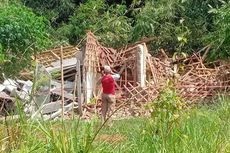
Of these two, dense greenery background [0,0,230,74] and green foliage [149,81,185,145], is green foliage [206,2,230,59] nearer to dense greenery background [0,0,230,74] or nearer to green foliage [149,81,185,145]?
dense greenery background [0,0,230,74]

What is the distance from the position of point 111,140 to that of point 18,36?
35.5 feet

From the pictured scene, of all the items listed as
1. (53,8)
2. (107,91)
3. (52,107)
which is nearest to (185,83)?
Answer: (52,107)

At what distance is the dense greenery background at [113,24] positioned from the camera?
16094 millimetres

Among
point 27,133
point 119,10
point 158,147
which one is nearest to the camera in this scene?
point 27,133

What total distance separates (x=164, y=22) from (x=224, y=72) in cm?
390

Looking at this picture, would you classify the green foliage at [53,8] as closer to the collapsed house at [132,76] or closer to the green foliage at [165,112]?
the collapsed house at [132,76]

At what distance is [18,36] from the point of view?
16031 mm

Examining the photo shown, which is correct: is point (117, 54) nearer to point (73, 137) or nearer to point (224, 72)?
point (224, 72)

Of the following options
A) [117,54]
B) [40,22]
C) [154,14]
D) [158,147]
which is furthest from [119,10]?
[158,147]

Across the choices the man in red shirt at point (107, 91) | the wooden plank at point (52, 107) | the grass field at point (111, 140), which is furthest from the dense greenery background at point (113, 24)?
the grass field at point (111, 140)

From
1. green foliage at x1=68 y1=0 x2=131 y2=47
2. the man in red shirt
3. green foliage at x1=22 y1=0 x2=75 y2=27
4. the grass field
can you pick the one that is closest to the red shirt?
the man in red shirt

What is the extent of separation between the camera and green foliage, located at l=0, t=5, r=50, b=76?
620 inches

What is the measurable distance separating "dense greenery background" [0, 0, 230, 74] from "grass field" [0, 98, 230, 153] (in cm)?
869

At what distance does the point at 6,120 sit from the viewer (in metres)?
4.74
